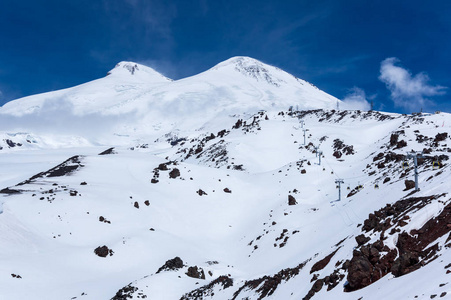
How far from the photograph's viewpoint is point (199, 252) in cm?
4016

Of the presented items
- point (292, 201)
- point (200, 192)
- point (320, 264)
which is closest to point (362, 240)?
point (320, 264)

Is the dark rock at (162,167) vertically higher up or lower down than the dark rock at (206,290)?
higher up

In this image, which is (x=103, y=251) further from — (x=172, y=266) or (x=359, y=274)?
(x=359, y=274)

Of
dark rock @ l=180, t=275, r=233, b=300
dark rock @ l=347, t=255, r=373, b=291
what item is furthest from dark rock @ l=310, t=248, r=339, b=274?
dark rock @ l=180, t=275, r=233, b=300

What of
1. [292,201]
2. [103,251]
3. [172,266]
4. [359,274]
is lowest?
[359,274]

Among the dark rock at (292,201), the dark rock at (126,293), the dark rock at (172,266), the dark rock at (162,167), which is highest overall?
the dark rock at (162,167)

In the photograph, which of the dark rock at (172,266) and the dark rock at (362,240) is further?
the dark rock at (172,266)

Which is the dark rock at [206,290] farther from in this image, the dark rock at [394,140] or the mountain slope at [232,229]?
the dark rock at [394,140]

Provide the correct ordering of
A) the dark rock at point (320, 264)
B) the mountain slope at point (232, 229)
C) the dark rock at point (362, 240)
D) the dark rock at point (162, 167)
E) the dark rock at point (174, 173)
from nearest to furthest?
the mountain slope at point (232, 229), the dark rock at point (362, 240), the dark rock at point (320, 264), the dark rock at point (174, 173), the dark rock at point (162, 167)

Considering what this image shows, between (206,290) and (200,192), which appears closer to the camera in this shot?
(206,290)

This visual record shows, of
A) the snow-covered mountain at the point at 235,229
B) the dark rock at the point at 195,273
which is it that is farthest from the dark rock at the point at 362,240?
the dark rock at the point at 195,273

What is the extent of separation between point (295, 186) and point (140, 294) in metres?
37.0

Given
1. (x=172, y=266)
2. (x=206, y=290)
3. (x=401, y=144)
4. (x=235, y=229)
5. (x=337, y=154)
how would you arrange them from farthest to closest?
1. (x=337, y=154)
2. (x=401, y=144)
3. (x=235, y=229)
4. (x=172, y=266)
5. (x=206, y=290)

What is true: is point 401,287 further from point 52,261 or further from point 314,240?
point 52,261
